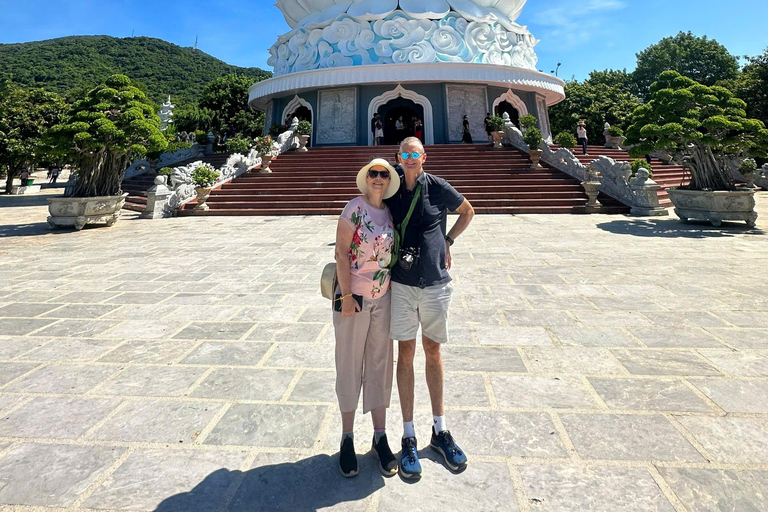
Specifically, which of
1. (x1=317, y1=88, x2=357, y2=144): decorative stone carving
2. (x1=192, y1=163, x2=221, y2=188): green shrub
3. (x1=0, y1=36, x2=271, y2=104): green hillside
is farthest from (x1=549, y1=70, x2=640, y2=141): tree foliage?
(x1=0, y1=36, x2=271, y2=104): green hillside

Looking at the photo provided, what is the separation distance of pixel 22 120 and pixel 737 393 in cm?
2712

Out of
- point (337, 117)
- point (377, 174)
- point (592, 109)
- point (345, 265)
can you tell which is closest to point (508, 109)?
point (337, 117)

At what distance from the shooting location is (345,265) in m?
2.09

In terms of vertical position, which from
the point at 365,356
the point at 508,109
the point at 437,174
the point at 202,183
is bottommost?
the point at 365,356

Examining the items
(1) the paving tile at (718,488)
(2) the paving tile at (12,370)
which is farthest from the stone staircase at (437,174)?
(1) the paving tile at (718,488)

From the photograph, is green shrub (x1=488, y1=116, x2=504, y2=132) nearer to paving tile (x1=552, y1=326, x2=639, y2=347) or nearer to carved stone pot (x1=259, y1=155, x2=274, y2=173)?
carved stone pot (x1=259, y1=155, x2=274, y2=173)

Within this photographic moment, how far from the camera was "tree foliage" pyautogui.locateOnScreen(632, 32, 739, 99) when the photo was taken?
4081cm

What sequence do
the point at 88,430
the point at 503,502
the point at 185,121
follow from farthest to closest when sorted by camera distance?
the point at 185,121 < the point at 88,430 < the point at 503,502

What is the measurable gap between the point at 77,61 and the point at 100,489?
90.2 meters

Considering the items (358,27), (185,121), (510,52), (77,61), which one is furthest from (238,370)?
(77,61)

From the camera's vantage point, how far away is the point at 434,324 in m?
2.19

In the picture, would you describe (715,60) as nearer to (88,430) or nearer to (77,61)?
(88,430)

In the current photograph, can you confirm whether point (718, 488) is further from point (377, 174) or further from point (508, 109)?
point (508, 109)

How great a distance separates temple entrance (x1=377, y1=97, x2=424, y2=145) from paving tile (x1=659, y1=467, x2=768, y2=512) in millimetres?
21373
